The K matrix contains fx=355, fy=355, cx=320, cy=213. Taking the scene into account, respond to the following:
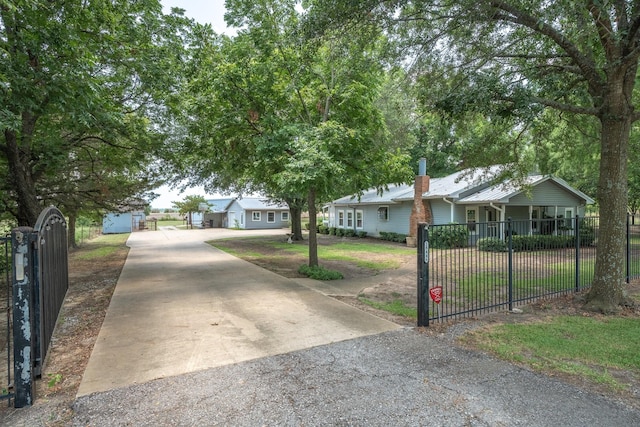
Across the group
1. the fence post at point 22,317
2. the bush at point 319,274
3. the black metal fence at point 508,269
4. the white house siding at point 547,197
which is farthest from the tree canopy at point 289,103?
the white house siding at point 547,197

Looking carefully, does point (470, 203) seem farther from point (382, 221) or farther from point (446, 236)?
point (446, 236)

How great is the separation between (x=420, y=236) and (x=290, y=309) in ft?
9.06

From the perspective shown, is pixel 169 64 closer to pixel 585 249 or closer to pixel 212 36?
pixel 212 36

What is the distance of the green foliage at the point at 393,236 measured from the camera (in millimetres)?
20953

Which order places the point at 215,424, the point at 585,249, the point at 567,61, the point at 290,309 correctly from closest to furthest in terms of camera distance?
the point at 215,424, the point at 290,309, the point at 567,61, the point at 585,249

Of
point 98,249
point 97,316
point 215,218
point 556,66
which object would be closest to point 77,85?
point 97,316

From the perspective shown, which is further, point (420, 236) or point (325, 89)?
point (325, 89)

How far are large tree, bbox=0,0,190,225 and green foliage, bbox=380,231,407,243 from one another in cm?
1425

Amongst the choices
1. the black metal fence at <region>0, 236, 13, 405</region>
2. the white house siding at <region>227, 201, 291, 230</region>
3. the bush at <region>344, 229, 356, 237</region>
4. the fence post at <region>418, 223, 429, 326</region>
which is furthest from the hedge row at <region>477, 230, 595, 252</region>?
the white house siding at <region>227, 201, 291, 230</region>

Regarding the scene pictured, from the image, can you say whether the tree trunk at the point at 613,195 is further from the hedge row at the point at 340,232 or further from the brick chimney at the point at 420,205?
the hedge row at the point at 340,232

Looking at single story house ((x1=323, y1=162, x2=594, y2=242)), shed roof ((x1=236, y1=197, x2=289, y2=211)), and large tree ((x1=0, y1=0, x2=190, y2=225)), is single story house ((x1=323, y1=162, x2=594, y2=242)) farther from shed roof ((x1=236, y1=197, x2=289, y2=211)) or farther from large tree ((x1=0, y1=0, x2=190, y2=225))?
shed roof ((x1=236, y1=197, x2=289, y2=211))

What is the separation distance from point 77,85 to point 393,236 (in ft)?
60.6

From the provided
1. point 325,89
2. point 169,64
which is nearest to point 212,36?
point 169,64

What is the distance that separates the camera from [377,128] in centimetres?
1038
